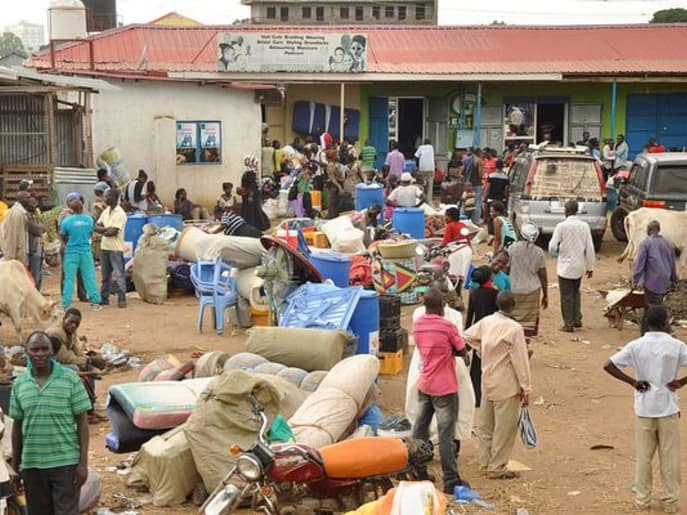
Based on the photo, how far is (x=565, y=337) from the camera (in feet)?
47.1

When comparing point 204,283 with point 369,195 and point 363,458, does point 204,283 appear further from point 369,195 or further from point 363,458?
point 369,195

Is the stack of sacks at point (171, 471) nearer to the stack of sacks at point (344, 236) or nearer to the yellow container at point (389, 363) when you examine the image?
the yellow container at point (389, 363)

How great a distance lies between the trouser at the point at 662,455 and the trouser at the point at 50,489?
12.7 ft

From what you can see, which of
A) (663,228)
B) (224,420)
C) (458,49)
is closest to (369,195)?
(663,228)

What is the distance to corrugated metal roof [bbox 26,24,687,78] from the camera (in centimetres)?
3075

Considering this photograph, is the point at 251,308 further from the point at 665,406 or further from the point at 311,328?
the point at 665,406

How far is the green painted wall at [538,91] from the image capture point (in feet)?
104

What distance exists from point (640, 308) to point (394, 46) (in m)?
19.1

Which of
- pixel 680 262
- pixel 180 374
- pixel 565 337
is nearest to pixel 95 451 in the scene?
pixel 180 374

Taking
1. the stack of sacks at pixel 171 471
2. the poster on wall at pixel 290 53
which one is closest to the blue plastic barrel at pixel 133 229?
the stack of sacks at pixel 171 471

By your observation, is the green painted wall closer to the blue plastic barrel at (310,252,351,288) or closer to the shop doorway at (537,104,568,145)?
the shop doorway at (537,104,568,145)

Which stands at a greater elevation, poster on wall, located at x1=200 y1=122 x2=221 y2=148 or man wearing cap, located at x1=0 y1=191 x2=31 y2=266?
poster on wall, located at x1=200 y1=122 x2=221 y2=148

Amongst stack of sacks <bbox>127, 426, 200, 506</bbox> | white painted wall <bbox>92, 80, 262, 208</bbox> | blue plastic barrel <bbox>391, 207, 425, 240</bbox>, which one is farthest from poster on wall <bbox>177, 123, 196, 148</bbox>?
stack of sacks <bbox>127, 426, 200, 506</bbox>

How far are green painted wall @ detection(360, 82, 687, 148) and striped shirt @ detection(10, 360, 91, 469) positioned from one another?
84.1 ft
